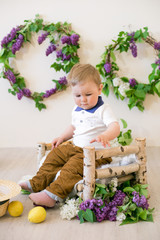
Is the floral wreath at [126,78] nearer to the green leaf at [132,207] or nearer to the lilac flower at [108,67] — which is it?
the lilac flower at [108,67]

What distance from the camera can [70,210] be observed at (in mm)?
1504

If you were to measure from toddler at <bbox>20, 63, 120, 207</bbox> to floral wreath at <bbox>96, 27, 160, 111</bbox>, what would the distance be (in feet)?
3.83

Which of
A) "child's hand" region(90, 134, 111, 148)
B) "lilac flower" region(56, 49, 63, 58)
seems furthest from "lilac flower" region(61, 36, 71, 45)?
"child's hand" region(90, 134, 111, 148)

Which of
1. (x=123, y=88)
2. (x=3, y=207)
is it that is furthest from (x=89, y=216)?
(x=123, y=88)

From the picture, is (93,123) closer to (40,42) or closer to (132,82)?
(132,82)

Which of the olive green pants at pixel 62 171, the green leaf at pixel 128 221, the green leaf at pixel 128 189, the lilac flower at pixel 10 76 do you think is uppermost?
the lilac flower at pixel 10 76

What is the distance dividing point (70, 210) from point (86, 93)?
641mm

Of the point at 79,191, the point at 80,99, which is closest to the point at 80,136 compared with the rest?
the point at 80,99

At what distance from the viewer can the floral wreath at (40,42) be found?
9.60 feet

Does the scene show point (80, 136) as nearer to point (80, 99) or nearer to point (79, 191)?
point (80, 99)

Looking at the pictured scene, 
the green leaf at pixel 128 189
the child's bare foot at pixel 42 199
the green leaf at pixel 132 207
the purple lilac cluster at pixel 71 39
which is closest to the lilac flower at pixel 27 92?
the purple lilac cluster at pixel 71 39

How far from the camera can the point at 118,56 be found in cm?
300

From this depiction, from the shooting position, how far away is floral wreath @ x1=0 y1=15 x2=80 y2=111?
2.93m

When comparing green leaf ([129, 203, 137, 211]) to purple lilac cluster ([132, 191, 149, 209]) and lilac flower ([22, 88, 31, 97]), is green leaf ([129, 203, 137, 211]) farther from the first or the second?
lilac flower ([22, 88, 31, 97])
